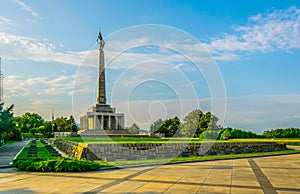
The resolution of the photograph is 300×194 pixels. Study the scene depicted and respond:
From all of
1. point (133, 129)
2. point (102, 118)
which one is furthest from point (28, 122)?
point (133, 129)

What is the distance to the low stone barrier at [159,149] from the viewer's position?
18.1 metres

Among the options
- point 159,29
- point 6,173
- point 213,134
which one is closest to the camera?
point 6,173

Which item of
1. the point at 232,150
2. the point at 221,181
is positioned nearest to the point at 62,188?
the point at 221,181

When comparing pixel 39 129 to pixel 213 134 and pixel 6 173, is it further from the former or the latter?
pixel 6 173

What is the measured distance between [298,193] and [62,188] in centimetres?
716

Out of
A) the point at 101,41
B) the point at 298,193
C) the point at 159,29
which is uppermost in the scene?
the point at 101,41

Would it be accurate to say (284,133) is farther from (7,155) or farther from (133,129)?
(7,155)

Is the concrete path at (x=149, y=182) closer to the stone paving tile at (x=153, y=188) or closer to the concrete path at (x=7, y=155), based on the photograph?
the stone paving tile at (x=153, y=188)

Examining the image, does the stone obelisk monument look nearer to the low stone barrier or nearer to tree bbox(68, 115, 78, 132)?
tree bbox(68, 115, 78, 132)

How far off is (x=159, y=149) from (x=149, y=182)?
34.9 ft

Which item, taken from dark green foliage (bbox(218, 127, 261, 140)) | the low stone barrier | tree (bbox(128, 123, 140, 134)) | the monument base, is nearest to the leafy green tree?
the monument base

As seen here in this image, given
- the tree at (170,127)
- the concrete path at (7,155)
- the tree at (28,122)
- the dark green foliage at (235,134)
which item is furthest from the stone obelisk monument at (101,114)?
the tree at (28,122)

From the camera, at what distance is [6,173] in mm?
12836

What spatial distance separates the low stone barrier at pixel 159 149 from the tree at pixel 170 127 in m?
31.4
